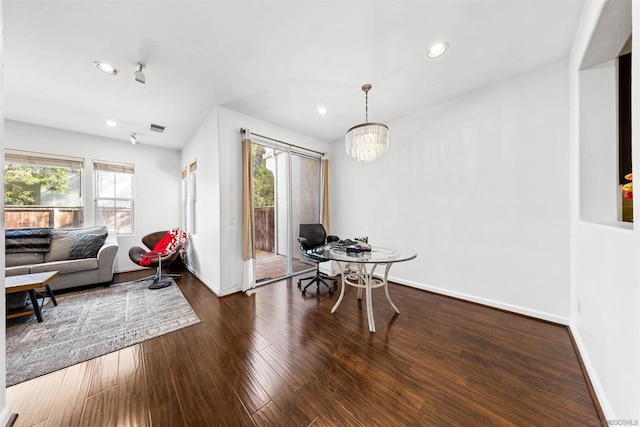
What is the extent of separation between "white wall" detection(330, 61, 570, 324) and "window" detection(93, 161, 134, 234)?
522 centimetres

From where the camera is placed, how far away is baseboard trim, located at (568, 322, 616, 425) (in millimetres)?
1191

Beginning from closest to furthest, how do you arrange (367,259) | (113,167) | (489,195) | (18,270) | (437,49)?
1. (437,49)
2. (367,259)
3. (489,195)
4. (18,270)
5. (113,167)

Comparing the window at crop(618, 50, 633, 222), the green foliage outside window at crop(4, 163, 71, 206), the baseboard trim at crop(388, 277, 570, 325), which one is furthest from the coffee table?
the window at crop(618, 50, 633, 222)

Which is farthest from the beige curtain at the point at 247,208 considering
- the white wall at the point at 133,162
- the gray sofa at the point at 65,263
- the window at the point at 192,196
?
the white wall at the point at 133,162

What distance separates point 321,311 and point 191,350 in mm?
1354

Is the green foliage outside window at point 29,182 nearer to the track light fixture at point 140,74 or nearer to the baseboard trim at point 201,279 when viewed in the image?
the baseboard trim at point 201,279

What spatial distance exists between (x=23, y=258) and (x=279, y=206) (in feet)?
12.6

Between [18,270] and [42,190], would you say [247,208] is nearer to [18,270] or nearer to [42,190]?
[18,270]

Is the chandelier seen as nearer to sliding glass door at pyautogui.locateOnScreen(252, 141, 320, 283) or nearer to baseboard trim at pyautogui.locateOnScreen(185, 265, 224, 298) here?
sliding glass door at pyautogui.locateOnScreen(252, 141, 320, 283)

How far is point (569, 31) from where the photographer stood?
1789 millimetres

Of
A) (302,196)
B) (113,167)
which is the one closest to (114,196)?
(113,167)

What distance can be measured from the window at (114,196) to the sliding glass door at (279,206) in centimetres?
302

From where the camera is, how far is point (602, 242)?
1.37m

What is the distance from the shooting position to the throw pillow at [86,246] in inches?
132
